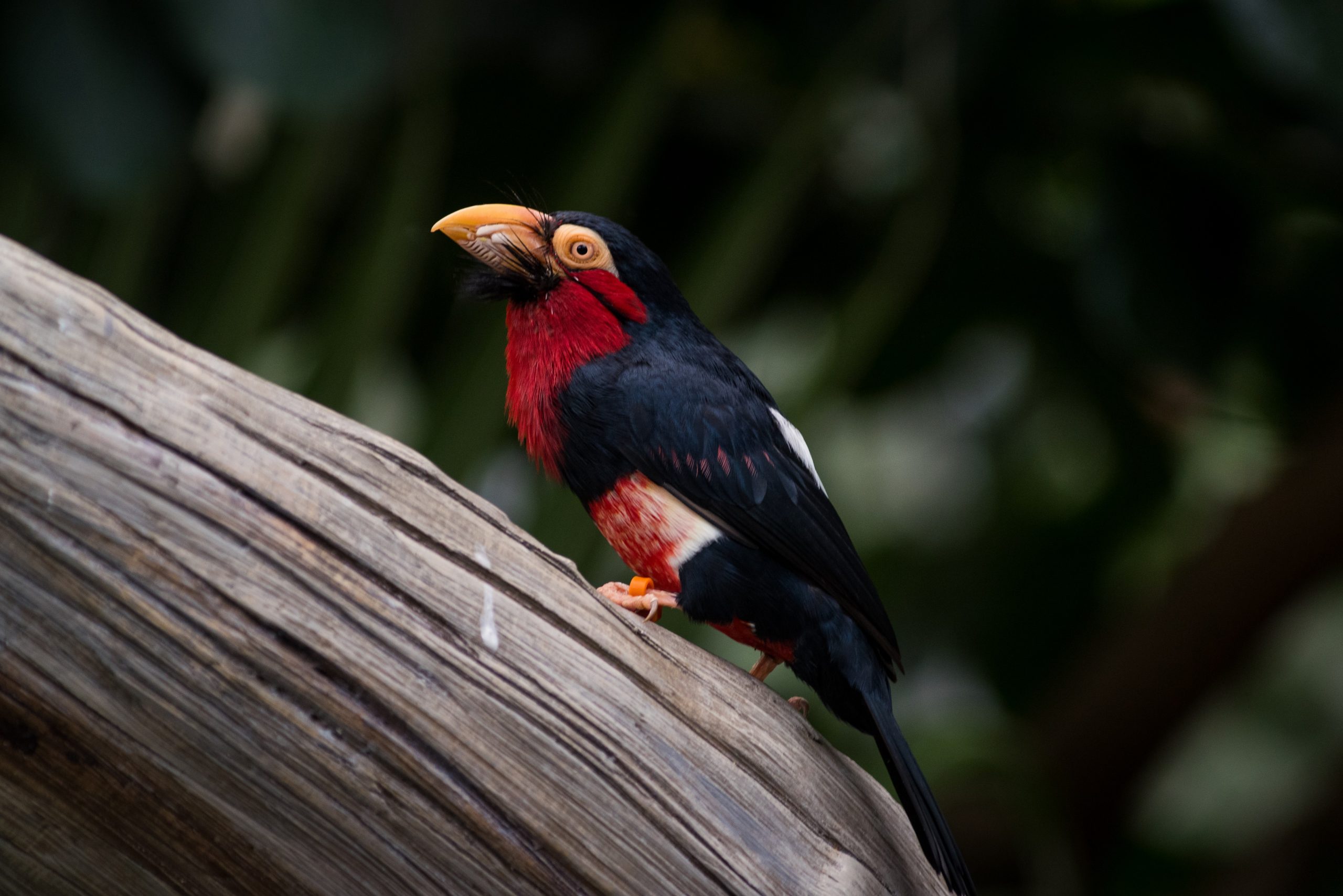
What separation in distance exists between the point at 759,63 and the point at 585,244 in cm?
238

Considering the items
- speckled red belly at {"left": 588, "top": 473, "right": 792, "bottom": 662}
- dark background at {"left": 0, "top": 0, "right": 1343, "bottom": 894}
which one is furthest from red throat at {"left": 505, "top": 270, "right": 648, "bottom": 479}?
dark background at {"left": 0, "top": 0, "right": 1343, "bottom": 894}

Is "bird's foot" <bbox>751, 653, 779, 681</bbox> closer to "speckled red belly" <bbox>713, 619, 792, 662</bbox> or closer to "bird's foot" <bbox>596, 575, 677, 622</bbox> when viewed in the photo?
"speckled red belly" <bbox>713, 619, 792, 662</bbox>

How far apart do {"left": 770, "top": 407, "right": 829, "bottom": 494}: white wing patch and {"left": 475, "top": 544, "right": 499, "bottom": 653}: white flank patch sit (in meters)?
0.68

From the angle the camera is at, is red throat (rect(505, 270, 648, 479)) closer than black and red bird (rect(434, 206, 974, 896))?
No

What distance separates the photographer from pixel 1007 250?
13.9 ft

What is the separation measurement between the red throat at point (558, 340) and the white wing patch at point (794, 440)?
0.30 metres

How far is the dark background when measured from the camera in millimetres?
3088

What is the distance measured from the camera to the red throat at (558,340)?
2033 millimetres

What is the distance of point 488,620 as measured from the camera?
5.15ft

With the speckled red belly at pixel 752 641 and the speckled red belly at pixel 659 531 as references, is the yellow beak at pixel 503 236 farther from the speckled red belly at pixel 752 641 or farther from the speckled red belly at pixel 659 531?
the speckled red belly at pixel 752 641

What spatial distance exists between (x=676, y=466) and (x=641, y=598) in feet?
0.75

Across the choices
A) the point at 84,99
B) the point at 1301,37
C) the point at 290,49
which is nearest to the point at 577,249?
the point at 290,49

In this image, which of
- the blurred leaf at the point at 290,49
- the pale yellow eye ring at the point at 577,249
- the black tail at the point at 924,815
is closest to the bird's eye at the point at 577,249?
the pale yellow eye ring at the point at 577,249

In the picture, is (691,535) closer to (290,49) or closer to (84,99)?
(290,49)
